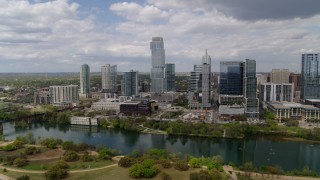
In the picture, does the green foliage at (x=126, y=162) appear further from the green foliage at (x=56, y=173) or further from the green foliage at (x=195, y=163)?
the green foliage at (x=195, y=163)

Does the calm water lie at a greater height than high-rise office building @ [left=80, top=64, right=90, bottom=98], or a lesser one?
lesser

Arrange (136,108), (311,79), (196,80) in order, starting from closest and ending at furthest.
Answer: (136,108) → (311,79) → (196,80)

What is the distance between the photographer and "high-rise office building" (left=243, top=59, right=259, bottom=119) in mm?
28875

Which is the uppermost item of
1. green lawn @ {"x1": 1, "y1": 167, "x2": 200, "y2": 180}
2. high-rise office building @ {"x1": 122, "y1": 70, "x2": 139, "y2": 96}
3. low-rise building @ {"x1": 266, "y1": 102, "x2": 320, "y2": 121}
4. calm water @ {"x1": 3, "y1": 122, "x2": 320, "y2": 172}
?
high-rise office building @ {"x1": 122, "y1": 70, "x2": 139, "y2": 96}

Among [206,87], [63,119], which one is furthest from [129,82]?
[63,119]

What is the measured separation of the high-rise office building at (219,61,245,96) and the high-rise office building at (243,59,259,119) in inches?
119

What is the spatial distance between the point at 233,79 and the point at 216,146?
58.8 feet

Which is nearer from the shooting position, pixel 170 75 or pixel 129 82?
pixel 129 82

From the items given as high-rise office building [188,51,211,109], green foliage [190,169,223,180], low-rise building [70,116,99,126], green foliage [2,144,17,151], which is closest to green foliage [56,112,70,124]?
low-rise building [70,116,99,126]

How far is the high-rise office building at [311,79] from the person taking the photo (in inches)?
1390

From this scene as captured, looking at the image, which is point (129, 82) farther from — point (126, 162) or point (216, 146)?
point (126, 162)

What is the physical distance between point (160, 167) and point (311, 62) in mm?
29393

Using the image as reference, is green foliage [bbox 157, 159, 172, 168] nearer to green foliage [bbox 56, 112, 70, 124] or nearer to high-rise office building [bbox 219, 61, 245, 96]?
green foliage [bbox 56, 112, 70, 124]

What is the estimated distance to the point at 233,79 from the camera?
3662cm
